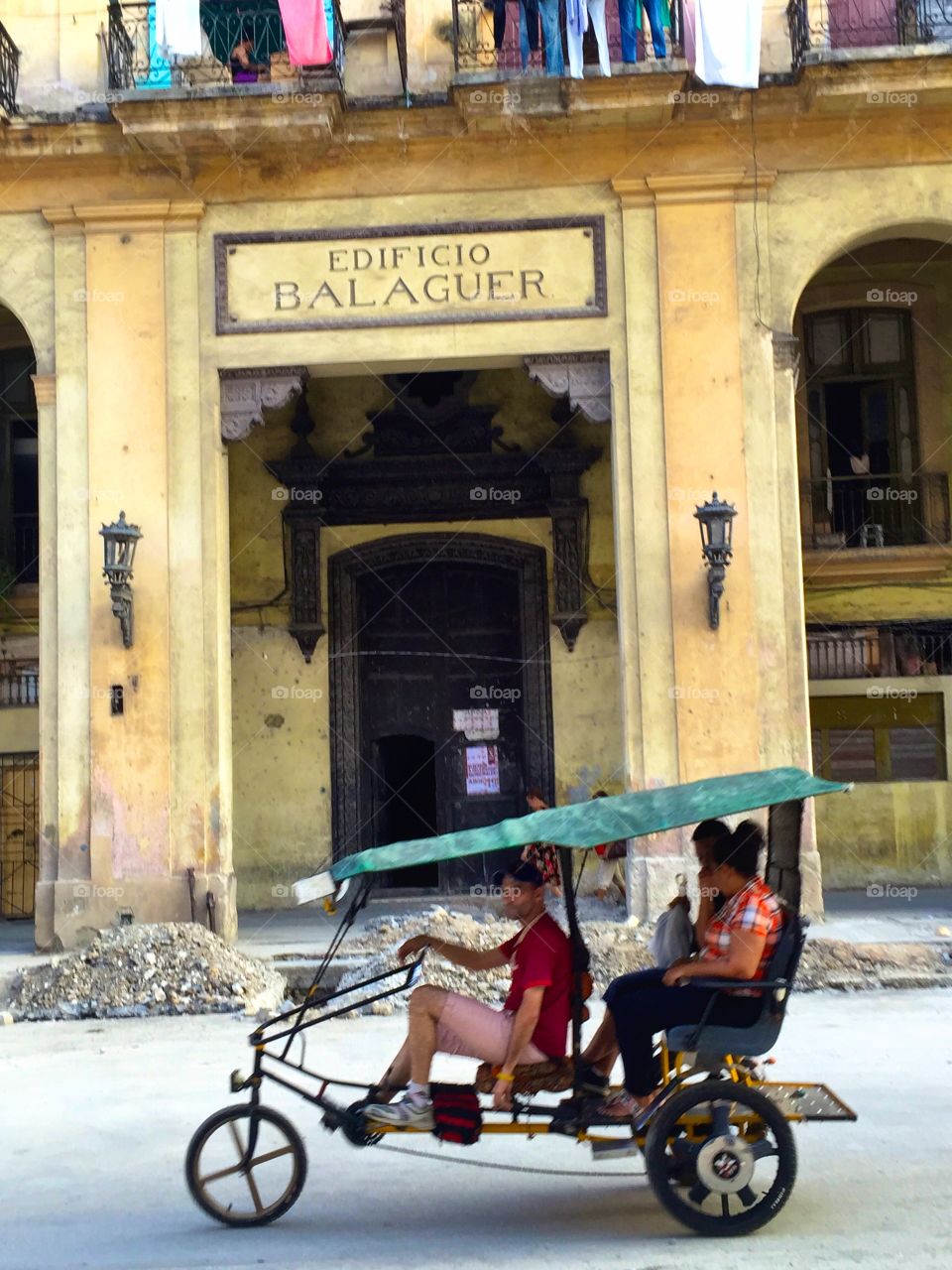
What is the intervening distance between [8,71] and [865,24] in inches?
325

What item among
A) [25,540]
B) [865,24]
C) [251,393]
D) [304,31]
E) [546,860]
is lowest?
[546,860]

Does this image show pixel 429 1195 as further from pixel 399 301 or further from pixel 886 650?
pixel 886 650

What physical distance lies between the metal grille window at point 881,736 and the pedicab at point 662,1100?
39.4 feet

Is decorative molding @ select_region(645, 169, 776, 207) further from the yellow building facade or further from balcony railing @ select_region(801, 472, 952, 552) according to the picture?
balcony railing @ select_region(801, 472, 952, 552)

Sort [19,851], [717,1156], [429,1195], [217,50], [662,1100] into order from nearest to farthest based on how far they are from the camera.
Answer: [717,1156] < [662,1100] < [429,1195] < [217,50] < [19,851]

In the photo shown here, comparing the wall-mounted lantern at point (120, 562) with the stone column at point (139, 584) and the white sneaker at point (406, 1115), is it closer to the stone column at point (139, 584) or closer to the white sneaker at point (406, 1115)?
the stone column at point (139, 584)

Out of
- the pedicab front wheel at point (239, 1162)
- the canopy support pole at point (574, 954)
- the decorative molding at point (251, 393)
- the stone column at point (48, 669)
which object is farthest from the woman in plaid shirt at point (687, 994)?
the decorative molding at point (251, 393)

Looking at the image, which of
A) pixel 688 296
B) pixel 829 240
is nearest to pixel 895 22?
pixel 829 240

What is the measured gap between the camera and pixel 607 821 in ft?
19.4

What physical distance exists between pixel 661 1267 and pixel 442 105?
11.3 meters

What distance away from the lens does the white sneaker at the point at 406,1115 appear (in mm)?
5883

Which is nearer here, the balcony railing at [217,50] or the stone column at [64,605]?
the stone column at [64,605]

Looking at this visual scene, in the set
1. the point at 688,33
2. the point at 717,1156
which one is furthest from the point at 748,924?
the point at 688,33

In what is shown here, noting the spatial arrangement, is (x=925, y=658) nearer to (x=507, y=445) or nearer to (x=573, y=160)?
(x=507, y=445)
